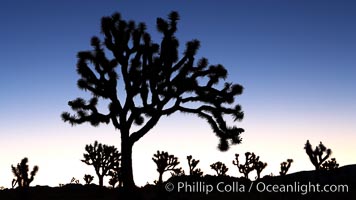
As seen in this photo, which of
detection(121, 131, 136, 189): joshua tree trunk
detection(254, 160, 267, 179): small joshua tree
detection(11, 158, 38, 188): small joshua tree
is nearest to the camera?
detection(121, 131, 136, 189): joshua tree trunk

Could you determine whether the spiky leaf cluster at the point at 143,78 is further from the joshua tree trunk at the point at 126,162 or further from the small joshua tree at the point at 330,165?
the small joshua tree at the point at 330,165

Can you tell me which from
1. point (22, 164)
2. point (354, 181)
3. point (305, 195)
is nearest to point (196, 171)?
point (354, 181)

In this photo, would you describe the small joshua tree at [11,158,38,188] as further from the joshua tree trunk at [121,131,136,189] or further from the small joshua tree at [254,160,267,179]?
the small joshua tree at [254,160,267,179]

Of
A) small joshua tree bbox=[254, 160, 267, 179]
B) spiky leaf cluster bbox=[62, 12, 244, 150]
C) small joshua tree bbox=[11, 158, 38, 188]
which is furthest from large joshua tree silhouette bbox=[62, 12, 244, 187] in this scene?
small joshua tree bbox=[254, 160, 267, 179]

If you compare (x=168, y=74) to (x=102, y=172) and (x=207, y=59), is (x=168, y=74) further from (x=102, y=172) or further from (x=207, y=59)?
(x=102, y=172)

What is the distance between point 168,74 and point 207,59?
1.69m

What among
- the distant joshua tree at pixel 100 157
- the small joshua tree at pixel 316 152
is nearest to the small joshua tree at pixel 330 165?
the small joshua tree at pixel 316 152

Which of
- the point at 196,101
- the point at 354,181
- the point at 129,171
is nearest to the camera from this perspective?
the point at 129,171

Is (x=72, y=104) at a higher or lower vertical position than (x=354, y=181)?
higher

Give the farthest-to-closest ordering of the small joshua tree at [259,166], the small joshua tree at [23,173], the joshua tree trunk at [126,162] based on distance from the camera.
Answer: the small joshua tree at [259,166]
the small joshua tree at [23,173]
the joshua tree trunk at [126,162]

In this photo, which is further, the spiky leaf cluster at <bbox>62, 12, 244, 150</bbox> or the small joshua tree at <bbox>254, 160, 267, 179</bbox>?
the small joshua tree at <bbox>254, 160, 267, 179</bbox>

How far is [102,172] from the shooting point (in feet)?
78.5

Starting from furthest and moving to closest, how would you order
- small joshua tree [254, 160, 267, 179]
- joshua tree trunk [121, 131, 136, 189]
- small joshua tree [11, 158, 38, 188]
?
small joshua tree [254, 160, 267, 179]
small joshua tree [11, 158, 38, 188]
joshua tree trunk [121, 131, 136, 189]

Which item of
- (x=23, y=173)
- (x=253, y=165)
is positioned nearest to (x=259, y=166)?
(x=253, y=165)
